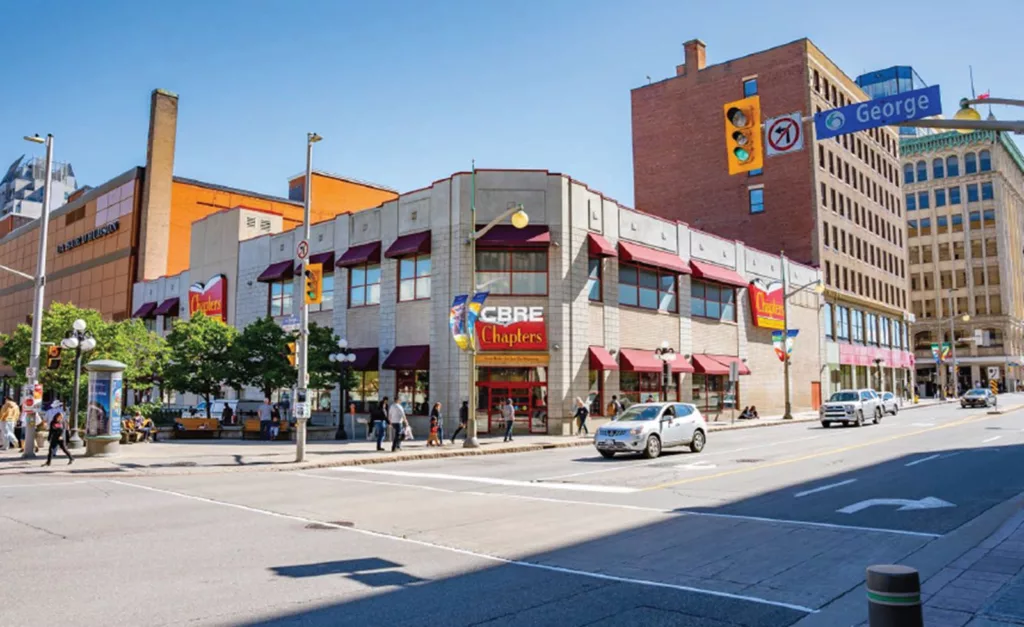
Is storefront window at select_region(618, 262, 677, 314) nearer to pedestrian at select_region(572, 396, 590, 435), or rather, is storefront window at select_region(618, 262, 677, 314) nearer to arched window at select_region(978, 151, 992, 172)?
pedestrian at select_region(572, 396, 590, 435)

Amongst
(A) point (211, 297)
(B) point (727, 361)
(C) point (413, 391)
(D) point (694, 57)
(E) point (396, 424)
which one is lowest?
(E) point (396, 424)

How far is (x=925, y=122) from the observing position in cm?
1012

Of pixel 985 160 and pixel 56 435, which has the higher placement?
pixel 985 160

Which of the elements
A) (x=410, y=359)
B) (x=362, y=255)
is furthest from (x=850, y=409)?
(x=362, y=255)

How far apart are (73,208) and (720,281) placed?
60.6 m

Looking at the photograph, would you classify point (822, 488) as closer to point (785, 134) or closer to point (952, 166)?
point (785, 134)

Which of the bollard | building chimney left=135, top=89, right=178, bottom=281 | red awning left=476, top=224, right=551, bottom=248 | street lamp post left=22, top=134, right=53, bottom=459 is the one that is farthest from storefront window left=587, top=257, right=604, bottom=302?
building chimney left=135, top=89, right=178, bottom=281

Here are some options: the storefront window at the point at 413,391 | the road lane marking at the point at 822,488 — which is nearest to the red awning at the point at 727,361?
the storefront window at the point at 413,391

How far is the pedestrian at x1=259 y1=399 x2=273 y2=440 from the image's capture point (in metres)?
31.5

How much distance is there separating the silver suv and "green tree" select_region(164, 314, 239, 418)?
27906 millimetres

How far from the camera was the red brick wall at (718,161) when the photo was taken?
184 ft

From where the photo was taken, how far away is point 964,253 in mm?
102875

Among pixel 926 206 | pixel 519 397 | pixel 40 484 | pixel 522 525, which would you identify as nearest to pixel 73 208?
pixel 519 397

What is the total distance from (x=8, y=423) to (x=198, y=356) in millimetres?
10203
